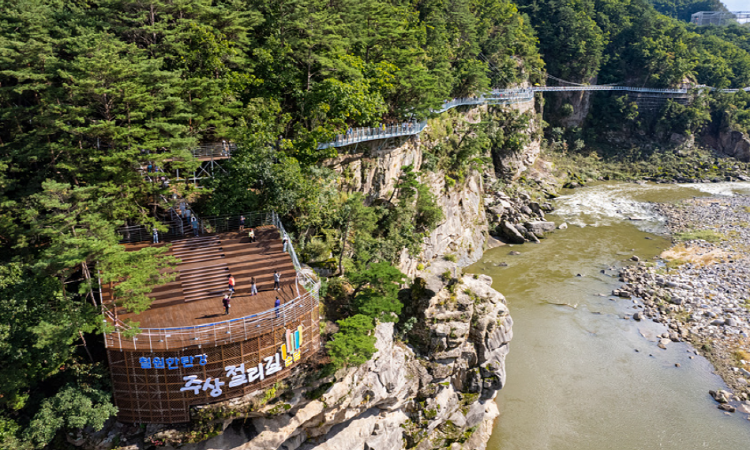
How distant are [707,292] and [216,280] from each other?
46.7 m

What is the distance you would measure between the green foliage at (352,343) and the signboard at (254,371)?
1.75 metres

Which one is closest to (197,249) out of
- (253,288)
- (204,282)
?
(204,282)

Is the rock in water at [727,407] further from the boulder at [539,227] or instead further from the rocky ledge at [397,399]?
the boulder at [539,227]

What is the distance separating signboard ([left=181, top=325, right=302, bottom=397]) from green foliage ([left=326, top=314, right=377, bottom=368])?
175cm

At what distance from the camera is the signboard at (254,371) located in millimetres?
19422

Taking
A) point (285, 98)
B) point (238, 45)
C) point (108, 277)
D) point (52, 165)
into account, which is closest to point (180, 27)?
point (238, 45)

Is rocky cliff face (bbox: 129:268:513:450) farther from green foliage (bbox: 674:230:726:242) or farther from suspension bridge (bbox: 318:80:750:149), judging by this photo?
green foliage (bbox: 674:230:726:242)

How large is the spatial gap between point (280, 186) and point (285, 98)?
10977mm

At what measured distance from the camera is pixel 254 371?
20.2m

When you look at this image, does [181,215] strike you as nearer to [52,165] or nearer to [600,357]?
[52,165]

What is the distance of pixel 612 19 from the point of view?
108312 mm

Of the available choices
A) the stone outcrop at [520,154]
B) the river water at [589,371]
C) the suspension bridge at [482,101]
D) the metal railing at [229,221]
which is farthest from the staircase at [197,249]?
the stone outcrop at [520,154]

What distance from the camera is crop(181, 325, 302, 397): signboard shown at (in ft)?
63.7

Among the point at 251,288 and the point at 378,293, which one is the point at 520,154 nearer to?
the point at 378,293
